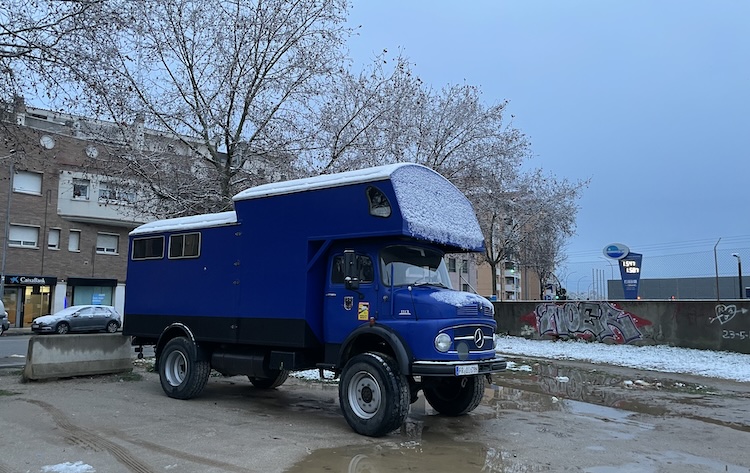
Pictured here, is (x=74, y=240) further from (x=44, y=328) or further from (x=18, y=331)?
(x=44, y=328)

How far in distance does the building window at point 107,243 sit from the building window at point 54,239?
8.21ft

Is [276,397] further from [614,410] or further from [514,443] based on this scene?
[614,410]

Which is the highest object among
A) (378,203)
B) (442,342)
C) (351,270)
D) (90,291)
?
(378,203)

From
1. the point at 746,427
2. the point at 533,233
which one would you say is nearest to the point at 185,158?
the point at 746,427

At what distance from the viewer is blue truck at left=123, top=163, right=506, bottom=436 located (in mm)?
8062

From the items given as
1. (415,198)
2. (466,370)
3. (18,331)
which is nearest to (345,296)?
(415,198)

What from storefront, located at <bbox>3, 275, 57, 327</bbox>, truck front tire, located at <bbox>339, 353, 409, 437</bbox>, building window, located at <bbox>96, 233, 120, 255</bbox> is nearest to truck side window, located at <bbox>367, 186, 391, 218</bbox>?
truck front tire, located at <bbox>339, 353, 409, 437</bbox>

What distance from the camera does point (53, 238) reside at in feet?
125

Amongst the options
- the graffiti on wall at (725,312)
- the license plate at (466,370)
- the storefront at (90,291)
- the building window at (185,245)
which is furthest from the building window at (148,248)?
the storefront at (90,291)

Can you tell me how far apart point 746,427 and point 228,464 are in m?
7.77

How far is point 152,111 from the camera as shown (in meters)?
14.8

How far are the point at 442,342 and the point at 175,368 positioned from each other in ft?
18.5

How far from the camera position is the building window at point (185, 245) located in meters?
11.0

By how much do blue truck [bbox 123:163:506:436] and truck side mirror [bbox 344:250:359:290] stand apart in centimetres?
2
